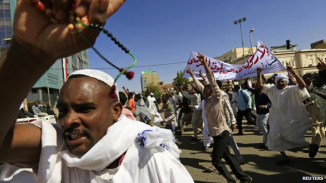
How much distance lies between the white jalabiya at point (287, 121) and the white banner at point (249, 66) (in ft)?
4.06

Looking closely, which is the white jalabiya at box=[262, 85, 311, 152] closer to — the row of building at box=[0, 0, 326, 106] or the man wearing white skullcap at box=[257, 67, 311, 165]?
the man wearing white skullcap at box=[257, 67, 311, 165]

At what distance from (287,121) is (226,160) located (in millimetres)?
2034

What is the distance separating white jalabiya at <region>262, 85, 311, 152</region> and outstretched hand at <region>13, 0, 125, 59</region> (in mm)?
4853

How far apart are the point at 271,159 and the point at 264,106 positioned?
5.09 feet

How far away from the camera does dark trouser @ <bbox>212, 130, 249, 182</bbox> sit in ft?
11.8

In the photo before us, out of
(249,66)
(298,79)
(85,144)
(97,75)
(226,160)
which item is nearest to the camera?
(85,144)

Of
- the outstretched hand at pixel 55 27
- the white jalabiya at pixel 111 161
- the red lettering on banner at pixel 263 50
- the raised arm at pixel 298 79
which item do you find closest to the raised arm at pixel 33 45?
the outstretched hand at pixel 55 27

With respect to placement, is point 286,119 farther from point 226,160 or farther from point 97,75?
point 97,75

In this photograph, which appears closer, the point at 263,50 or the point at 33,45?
the point at 33,45

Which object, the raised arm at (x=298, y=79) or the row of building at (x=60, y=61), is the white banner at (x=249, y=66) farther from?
the row of building at (x=60, y=61)

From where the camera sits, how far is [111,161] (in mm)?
1153

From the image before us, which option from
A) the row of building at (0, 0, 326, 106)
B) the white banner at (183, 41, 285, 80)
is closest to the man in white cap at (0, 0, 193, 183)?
the white banner at (183, 41, 285, 80)

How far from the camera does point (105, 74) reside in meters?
1.31

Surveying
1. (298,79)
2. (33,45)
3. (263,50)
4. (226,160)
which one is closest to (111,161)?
(33,45)
